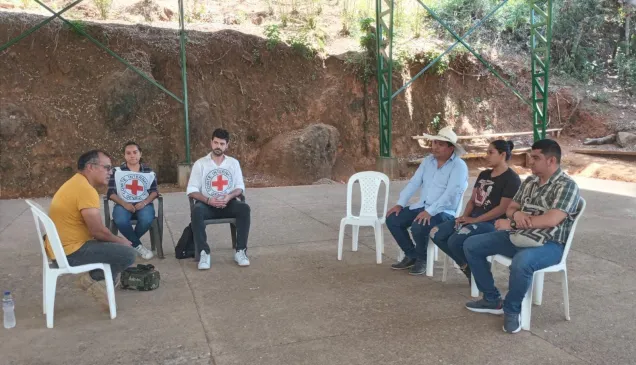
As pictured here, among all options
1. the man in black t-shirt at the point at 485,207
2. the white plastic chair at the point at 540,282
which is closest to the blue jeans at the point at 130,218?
the man in black t-shirt at the point at 485,207

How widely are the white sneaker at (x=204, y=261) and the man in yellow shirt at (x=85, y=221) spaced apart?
107cm

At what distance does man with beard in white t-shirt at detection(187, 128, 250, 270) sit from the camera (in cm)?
486

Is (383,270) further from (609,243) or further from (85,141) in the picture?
(85,141)

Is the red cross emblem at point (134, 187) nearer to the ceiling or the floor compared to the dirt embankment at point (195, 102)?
nearer to the floor

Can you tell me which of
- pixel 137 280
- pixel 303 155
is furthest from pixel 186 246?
pixel 303 155

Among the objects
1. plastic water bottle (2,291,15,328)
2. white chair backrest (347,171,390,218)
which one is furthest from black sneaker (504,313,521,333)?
plastic water bottle (2,291,15,328)

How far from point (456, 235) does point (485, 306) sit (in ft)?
1.94

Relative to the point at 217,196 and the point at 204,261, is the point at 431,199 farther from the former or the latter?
the point at 204,261

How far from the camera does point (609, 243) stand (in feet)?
18.9

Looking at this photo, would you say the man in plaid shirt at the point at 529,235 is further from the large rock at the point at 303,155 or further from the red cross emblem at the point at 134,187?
the large rock at the point at 303,155

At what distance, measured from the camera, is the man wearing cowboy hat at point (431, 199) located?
446 cm

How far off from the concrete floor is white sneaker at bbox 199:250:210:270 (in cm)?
7

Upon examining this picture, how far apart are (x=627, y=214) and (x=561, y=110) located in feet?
37.4

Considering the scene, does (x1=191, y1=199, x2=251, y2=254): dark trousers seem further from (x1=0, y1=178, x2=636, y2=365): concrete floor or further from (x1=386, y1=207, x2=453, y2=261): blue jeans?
(x1=386, y1=207, x2=453, y2=261): blue jeans
